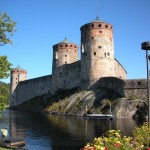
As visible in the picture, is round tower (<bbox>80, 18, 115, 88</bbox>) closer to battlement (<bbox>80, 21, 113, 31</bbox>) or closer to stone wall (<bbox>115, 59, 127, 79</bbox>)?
battlement (<bbox>80, 21, 113, 31</bbox>)

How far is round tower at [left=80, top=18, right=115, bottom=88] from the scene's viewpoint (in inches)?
2343

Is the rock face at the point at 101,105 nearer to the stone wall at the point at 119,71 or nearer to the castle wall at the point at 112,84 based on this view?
the castle wall at the point at 112,84

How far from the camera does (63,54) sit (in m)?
74.4

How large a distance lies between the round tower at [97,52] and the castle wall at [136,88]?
10509 millimetres

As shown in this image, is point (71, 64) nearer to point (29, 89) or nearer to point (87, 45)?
point (87, 45)

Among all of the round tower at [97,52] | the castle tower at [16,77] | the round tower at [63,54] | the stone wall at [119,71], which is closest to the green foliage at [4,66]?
the round tower at [97,52]

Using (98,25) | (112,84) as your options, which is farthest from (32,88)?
(112,84)

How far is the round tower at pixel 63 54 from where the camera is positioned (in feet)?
244

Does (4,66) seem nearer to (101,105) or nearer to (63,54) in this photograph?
(101,105)

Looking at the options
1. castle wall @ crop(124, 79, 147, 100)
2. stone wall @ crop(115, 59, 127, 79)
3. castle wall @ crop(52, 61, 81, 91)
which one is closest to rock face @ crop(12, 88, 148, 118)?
castle wall @ crop(124, 79, 147, 100)

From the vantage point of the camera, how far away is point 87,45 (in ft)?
199

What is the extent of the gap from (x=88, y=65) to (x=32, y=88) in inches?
1423

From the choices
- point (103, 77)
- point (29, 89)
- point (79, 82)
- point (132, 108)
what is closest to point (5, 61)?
point (132, 108)

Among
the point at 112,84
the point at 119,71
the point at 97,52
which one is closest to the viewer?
the point at 112,84
